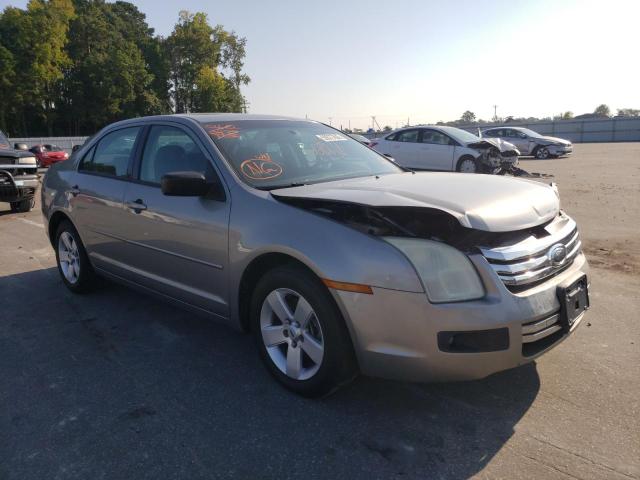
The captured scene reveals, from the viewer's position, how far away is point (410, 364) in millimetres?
2631

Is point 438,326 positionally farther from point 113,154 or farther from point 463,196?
point 113,154

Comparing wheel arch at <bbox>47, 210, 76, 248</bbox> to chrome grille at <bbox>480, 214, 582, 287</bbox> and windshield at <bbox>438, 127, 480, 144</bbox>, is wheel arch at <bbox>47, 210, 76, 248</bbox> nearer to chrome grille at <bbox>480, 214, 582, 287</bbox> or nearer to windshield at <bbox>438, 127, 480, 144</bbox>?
chrome grille at <bbox>480, 214, 582, 287</bbox>

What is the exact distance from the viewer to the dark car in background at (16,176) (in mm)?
10133

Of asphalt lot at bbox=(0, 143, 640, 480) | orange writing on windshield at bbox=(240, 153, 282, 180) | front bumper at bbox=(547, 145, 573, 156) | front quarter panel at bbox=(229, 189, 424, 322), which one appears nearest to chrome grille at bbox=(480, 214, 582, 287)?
front quarter panel at bbox=(229, 189, 424, 322)

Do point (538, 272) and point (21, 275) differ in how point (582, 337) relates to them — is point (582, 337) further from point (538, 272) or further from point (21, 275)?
point (21, 275)

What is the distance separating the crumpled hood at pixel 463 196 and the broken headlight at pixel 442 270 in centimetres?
18

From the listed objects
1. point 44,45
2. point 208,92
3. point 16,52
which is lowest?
point 208,92

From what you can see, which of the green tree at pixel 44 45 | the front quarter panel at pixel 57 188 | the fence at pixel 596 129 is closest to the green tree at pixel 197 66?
the green tree at pixel 44 45

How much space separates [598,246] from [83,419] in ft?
19.8

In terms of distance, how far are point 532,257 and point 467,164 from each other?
11.8 m

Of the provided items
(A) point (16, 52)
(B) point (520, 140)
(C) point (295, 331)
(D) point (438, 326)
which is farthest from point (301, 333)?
(A) point (16, 52)

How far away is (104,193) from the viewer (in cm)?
455

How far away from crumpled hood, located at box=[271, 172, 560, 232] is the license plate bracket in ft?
1.30

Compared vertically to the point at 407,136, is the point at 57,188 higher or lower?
lower
